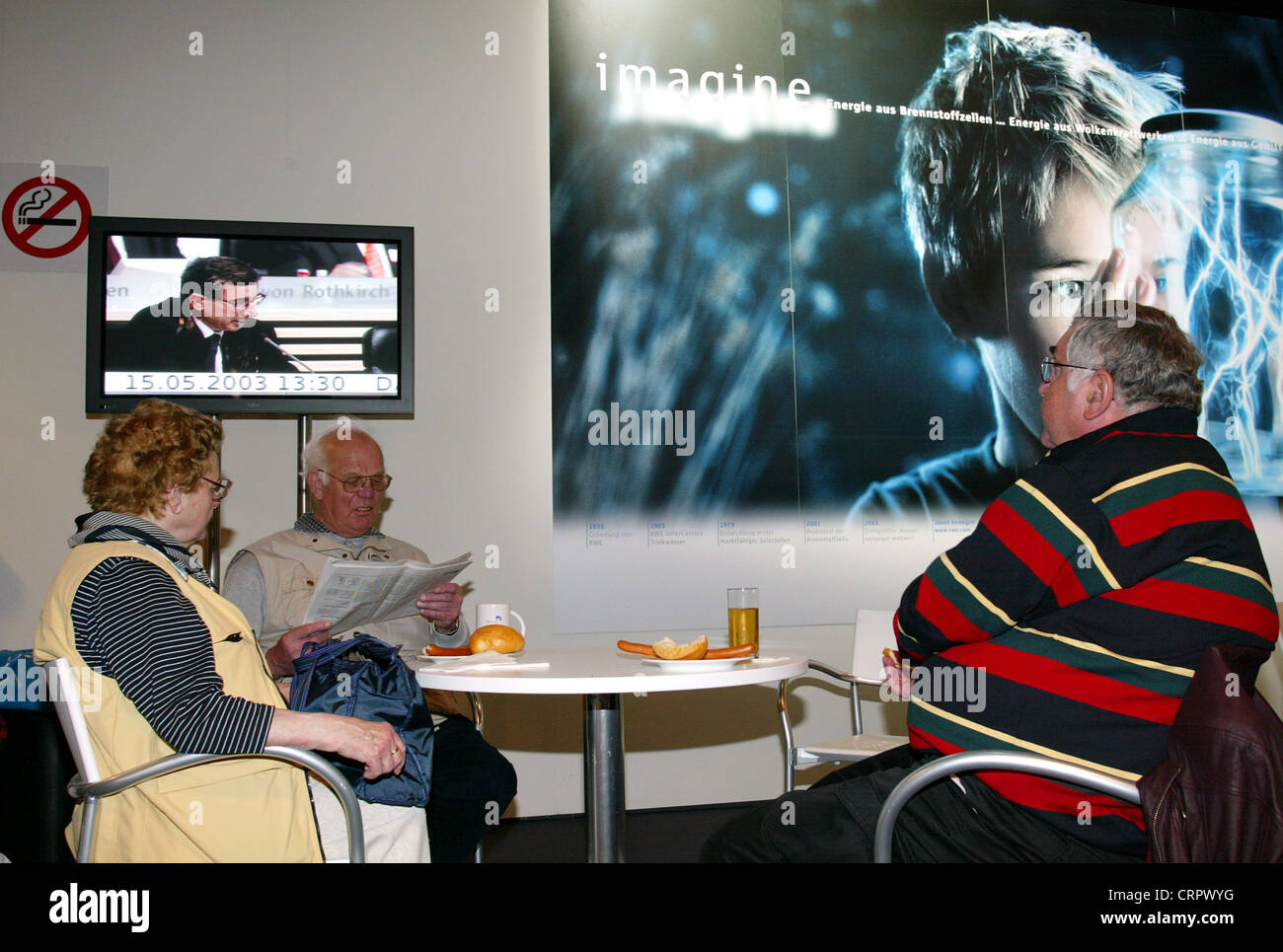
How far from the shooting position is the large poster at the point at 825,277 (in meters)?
4.04

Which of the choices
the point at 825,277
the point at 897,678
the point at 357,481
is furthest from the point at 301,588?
the point at 825,277

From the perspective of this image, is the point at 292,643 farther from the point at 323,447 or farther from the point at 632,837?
the point at 632,837

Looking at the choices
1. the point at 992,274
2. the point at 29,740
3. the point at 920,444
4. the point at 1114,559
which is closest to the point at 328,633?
the point at 29,740

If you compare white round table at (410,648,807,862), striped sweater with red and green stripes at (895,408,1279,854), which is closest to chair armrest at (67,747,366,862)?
white round table at (410,648,807,862)

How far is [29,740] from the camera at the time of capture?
289 cm

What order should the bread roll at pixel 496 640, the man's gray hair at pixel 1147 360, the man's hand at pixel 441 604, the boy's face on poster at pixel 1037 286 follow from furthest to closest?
the boy's face on poster at pixel 1037 286 < the man's hand at pixel 441 604 < the bread roll at pixel 496 640 < the man's gray hair at pixel 1147 360

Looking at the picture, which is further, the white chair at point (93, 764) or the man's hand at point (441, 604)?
the man's hand at point (441, 604)

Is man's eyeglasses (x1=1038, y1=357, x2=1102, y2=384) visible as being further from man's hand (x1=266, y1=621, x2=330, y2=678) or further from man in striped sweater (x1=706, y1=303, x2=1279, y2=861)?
man's hand (x1=266, y1=621, x2=330, y2=678)

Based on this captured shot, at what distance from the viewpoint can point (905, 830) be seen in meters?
1.70

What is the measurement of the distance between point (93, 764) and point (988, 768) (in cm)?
142

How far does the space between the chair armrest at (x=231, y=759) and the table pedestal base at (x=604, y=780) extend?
71 cm

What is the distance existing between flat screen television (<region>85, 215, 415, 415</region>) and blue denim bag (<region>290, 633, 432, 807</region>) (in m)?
1.77

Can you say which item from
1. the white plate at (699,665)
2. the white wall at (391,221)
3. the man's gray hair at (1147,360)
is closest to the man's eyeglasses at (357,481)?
the white wall at (391,221)

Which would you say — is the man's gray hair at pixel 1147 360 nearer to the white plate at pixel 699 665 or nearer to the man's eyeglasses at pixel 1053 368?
the man's eyeglasses at pixel 1053 368
